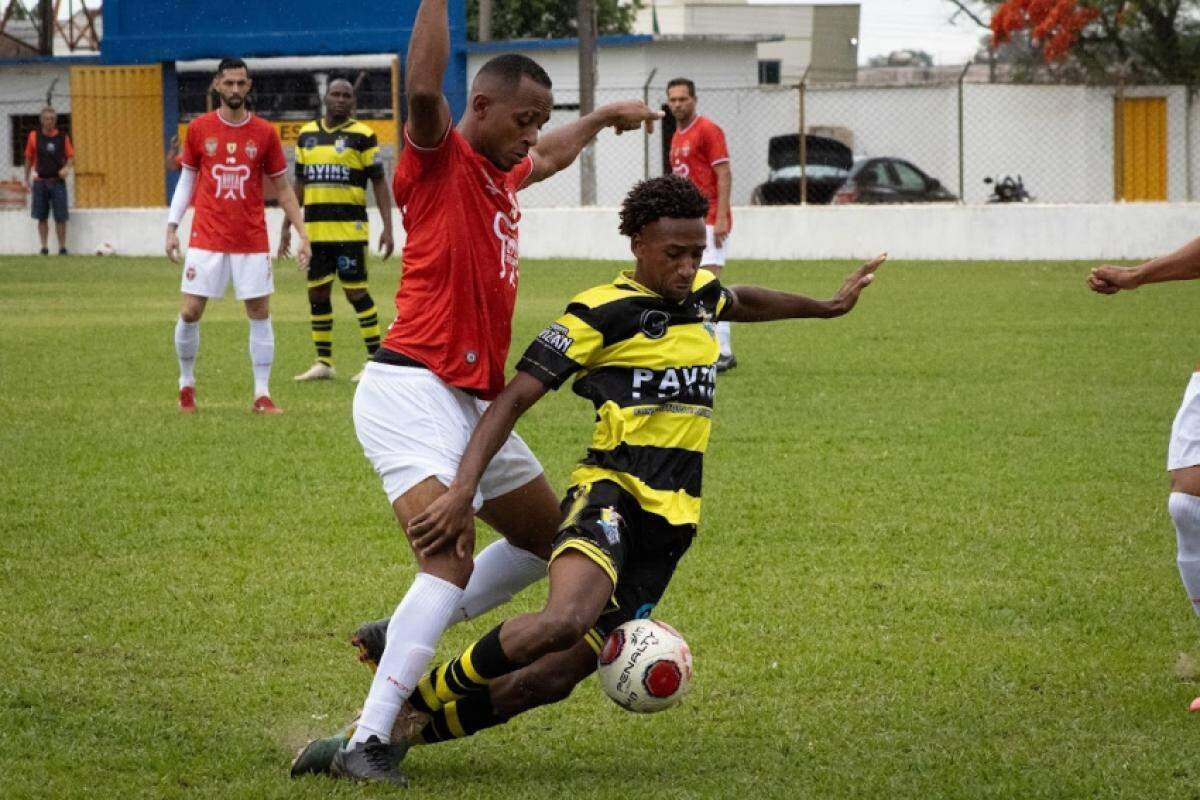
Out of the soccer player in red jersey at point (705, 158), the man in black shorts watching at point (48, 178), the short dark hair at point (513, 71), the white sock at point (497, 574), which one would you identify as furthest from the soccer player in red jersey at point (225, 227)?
the man in black shorts watching at point (48, 178)

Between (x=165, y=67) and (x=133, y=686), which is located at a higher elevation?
(x=165, y=67)

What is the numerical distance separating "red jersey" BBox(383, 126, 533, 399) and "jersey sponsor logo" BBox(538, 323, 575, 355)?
22 cm

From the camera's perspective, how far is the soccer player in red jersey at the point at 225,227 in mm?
11922

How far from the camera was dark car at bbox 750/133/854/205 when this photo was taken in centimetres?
3475

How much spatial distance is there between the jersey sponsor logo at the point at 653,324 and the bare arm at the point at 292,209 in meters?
A: 7.30

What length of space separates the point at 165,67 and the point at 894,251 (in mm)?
20819

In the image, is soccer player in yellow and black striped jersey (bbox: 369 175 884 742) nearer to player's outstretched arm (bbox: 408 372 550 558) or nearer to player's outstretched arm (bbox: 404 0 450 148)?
player's outstretched arm (bbox: 408 372 550 558)

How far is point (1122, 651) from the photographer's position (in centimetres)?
623

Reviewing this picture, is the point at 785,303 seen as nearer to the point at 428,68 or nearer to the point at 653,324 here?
the point at 653,324

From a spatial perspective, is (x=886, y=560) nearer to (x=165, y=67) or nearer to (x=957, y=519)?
(x=957, y=519)

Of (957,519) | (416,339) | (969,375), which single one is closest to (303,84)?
(969,375)

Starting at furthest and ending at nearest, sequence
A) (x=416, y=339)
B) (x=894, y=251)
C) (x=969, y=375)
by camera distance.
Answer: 1. (x=894, y=251)
2. (x=969, y=375)
3. (x=416, y=339)

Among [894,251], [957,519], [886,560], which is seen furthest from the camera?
[894,251]

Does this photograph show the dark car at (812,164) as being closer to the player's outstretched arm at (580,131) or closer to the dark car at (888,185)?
the dark car at (888,185)
